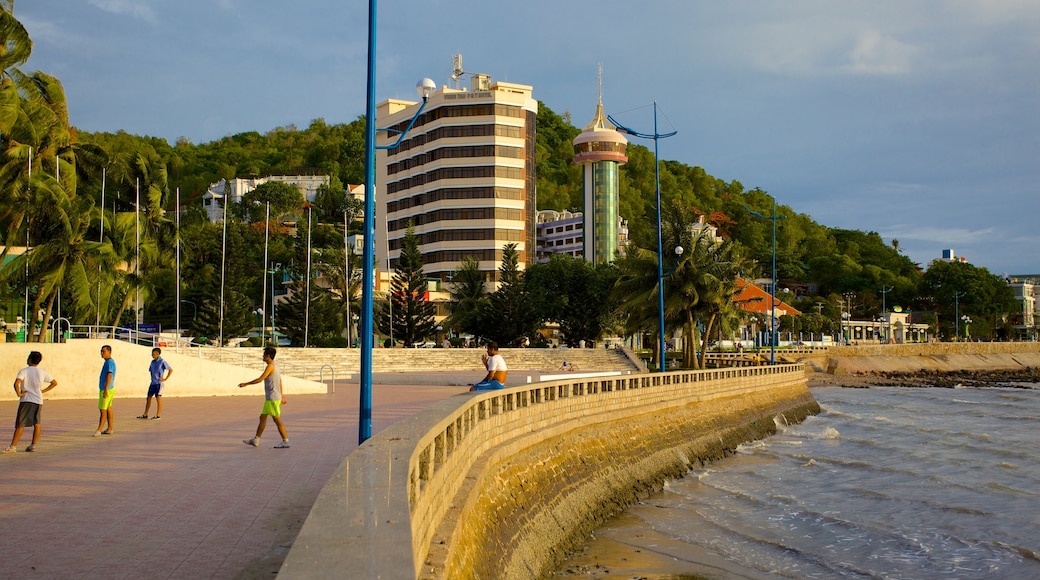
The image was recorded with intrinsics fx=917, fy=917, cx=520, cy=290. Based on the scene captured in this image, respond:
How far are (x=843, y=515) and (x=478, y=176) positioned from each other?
67.2 m

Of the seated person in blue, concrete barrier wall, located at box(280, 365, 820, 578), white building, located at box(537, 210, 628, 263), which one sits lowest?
concrete barrier wall, located at box(280, 365, 820, 578)

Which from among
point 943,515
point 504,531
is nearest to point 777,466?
point 943,515

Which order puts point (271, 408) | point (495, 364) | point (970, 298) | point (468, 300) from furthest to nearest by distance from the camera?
point (970, 298)
point (468, 300)
point (495, 364)
point (271, 408)

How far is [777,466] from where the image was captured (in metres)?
23.4

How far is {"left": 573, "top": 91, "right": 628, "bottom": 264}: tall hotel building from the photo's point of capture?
333 feet

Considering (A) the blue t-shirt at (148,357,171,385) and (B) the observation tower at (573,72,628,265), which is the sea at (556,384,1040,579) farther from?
(B) the observation tower at (573,72,628,265)

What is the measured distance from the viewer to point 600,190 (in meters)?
102

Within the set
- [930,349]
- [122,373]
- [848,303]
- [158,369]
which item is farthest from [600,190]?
[158,369]

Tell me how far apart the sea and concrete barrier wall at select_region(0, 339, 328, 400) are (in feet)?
40.4

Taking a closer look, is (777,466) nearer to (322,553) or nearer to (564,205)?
(322,553)

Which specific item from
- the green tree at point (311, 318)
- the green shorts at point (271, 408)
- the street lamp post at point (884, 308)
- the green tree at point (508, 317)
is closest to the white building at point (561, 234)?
the street lamp post at point (884, 308)

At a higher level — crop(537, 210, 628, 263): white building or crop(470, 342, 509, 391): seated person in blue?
crop(537, 210, 628, 263): white building

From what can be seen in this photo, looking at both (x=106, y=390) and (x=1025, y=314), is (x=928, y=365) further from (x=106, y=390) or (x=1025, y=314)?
(x=106, y=390)

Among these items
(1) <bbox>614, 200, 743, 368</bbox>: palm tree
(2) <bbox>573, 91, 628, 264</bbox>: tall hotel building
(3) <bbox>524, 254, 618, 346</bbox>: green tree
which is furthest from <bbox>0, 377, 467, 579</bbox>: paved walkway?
(2) <bbox>573, 91, 628, 264</bbox>: tall hotel building
